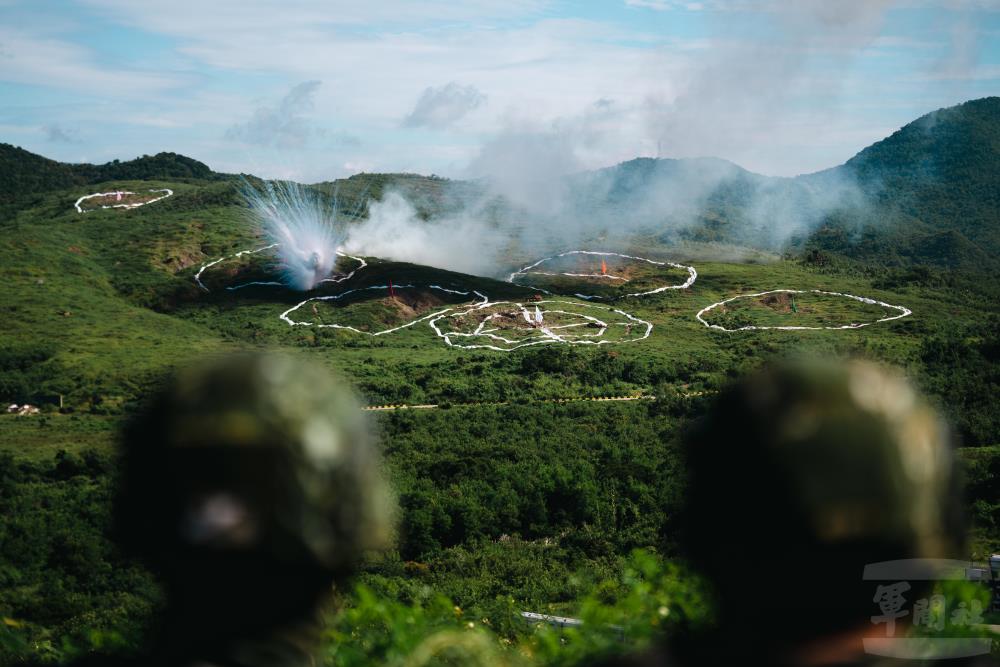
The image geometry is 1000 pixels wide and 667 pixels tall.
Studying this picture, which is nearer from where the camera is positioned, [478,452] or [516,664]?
[516,664]

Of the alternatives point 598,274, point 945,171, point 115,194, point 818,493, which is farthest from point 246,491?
point 945,171

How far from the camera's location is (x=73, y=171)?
12862 centimetres

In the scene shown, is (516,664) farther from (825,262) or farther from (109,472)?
(825,262)

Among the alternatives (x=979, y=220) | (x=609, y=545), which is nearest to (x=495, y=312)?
(x=609, y=545)

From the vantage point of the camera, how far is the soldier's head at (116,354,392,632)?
1.54m

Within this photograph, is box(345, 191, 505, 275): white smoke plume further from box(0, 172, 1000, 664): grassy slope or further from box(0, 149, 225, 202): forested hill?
box(0, 149, 225, 202): forested hill

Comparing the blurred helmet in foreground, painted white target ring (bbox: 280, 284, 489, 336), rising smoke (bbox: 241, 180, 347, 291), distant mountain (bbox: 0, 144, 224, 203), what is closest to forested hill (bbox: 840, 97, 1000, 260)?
painted white target ring (bbox: 280, 284, 489, 336)

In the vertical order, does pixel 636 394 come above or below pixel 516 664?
below

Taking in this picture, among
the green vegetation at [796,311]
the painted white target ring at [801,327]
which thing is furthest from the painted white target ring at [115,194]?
the green vegetation at [796,311]

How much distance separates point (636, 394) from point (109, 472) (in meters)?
A: 21.6

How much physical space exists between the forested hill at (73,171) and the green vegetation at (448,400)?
23815mm

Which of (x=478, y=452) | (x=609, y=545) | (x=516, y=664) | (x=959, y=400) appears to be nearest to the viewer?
(x=516, y=664)

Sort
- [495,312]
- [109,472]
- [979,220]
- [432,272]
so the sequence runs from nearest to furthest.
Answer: [109,472] < [495,312] < [432,272] < [979,220]

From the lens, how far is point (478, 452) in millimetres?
30047
